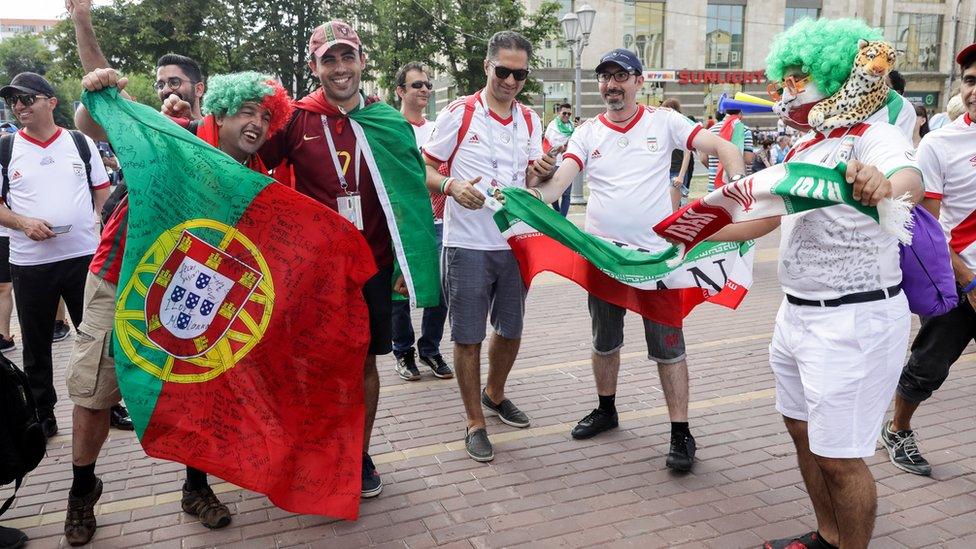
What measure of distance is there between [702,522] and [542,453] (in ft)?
3.59

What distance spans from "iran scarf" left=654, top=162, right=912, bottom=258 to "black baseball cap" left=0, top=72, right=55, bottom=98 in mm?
4329

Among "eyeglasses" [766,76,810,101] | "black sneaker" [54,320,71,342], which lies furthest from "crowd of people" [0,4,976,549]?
"black sneaker" [54,320,71,342]

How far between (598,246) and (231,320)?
6.36 feet

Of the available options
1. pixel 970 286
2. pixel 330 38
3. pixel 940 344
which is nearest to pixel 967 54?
pixel 970 286

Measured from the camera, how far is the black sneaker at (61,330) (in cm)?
720

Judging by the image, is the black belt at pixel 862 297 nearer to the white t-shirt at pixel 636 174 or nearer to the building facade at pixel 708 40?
the white t-shirt at pixel 636 174

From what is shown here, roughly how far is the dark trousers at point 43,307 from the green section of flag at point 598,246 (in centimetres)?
294

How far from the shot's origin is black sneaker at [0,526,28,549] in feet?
10.8

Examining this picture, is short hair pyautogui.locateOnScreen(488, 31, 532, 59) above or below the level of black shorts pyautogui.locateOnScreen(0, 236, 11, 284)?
above

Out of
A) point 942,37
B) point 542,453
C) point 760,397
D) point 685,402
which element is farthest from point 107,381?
point 942,37

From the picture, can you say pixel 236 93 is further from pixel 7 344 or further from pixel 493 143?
pixel 7 344

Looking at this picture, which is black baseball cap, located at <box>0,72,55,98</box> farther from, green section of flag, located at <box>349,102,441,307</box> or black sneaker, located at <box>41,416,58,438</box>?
green section of flag, located at <box>349,102,441,307</box>

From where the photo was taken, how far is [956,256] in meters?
3.67

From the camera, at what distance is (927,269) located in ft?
8.65
